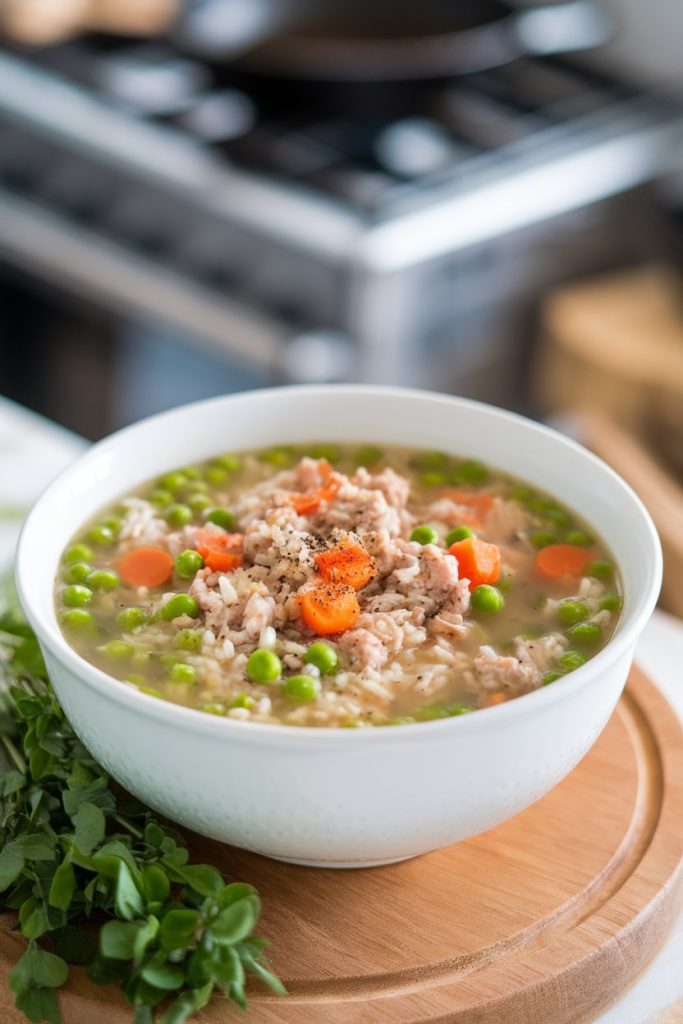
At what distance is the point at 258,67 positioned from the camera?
4961 mm

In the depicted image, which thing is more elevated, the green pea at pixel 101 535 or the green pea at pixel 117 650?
the green pea at pixel 117 650

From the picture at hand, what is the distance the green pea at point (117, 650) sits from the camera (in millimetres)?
2125

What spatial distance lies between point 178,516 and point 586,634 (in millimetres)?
835

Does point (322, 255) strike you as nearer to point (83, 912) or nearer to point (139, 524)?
point (139, 524)

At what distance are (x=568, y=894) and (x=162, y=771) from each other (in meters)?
0.71

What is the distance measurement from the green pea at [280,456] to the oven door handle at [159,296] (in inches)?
83.8

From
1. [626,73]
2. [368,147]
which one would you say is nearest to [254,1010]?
[368,147]

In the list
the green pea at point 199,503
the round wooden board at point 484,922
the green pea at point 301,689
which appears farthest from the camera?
the green pea at point 199,503

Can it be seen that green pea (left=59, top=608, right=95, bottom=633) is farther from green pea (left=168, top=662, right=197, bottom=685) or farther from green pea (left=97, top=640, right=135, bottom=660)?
green pea (left=168, top=662, right=197, bottom=685)

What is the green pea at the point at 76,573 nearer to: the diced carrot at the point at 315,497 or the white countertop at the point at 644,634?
the diced carrot at the point at 315,497

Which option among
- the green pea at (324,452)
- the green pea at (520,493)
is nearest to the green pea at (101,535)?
the green pea at (324,452)

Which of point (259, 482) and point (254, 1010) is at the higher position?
point (259, 482)

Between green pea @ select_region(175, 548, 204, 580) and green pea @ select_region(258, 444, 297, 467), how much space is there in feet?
1.37

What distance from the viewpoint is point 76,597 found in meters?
2.23
